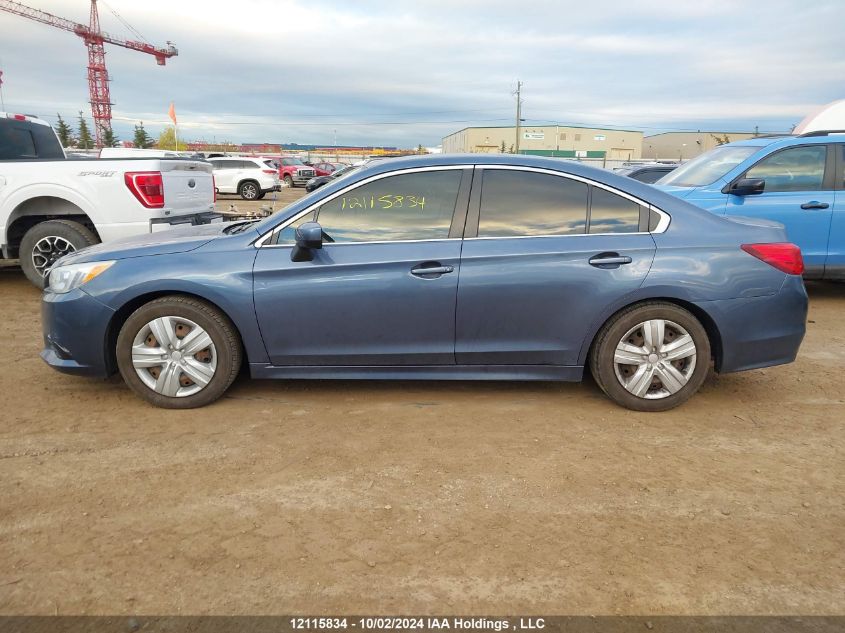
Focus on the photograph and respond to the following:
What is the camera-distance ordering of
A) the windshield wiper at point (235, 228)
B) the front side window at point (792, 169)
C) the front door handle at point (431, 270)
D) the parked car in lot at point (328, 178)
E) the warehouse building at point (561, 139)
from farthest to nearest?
the warehouse building at point (561, 139) < the front side window at point (792, 169) < the parked car in lot at point (328, 178) < the windshield wiper at point (235, 228) < the front door handle at point (431, 270)

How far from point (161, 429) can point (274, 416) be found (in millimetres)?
656

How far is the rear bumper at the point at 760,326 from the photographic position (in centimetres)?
375

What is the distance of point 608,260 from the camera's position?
370cm

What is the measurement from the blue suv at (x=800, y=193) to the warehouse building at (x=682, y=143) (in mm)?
74710

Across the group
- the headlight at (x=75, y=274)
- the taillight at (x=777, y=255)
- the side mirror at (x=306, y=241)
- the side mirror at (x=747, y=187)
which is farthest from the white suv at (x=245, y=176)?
the taillight at (x=777, y=255)

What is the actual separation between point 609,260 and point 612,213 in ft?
1.09

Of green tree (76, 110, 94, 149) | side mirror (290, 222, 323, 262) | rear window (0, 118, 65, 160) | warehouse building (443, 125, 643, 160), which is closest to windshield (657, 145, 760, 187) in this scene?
side mirror (290, 222, 323, 262)

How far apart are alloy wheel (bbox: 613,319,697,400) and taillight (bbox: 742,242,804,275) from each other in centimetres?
66

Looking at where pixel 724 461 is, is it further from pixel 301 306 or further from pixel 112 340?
pixel 112 340

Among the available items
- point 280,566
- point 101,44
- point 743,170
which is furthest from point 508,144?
point 280,566

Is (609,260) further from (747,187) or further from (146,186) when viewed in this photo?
(146,186)

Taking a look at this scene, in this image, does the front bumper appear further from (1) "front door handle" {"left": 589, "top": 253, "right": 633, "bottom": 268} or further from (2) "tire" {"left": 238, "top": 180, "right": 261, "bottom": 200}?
(2) "tire" {"left": 238, "top": 180, "right": 261, "bottom": 200}

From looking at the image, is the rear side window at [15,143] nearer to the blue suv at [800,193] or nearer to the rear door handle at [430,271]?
the rear door handle at [430,271]

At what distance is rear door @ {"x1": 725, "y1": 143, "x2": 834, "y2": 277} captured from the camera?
6629 millimetres
